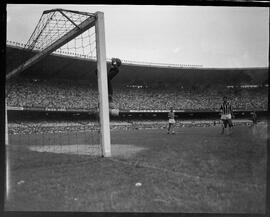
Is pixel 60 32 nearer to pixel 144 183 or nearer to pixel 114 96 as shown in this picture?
pixel 144 183

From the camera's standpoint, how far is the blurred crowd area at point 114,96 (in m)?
22.0

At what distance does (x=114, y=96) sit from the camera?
25188 mm

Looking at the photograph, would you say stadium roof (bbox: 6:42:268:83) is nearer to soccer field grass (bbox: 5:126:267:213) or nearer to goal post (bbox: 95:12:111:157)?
goal post (bbox: 95:12:111:157)

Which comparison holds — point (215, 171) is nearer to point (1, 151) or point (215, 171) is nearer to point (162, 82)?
point (1, 151)

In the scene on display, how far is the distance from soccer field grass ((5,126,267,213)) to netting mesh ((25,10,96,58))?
3079 millimetres

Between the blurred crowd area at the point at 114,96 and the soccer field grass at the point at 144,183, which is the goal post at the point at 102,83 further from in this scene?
the blurred crowd area at the point at 114,96

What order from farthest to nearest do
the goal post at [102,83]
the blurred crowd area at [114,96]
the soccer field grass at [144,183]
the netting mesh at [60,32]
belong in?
the blurred crowd area at [114,96] < the netting mesh at [60,32] < the goal post at [102,83] < the soccer field grass at [144,183]

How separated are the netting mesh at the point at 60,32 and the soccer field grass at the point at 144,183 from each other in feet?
10.1

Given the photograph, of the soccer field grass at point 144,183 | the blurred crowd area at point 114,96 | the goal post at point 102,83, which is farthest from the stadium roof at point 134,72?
the soccer field grass at point 144,183

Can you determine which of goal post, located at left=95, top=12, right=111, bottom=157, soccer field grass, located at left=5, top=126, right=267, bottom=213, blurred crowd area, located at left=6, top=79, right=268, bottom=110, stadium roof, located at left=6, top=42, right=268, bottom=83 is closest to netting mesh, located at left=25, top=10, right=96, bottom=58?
goal post, located at left=95, top=12, right=111, bottom=157

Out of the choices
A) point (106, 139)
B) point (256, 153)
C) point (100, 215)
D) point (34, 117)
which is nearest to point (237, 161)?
point (256, 153)

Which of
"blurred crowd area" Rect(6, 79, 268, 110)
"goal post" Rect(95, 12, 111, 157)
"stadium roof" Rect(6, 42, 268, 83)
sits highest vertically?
"stadium roof" Rect(6, 42, 268, 83)

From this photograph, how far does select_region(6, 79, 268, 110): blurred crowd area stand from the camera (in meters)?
22.0

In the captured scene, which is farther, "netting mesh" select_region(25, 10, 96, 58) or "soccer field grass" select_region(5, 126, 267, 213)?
"netting mesh" select_region(25, 10, 96, 58)
